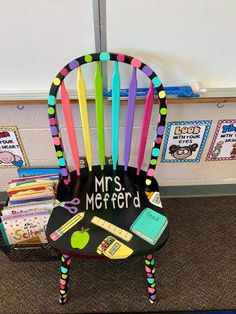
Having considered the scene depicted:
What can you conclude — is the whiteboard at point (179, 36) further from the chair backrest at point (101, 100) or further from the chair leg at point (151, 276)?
the chair leg at point (151, 276)

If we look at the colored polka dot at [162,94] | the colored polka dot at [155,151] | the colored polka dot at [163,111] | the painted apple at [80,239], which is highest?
the colored polka dot at [162,94]

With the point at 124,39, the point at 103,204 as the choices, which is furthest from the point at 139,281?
the point at 124,39

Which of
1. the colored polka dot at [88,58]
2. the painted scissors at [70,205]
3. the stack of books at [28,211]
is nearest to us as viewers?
the colored polka dot at [88,58]

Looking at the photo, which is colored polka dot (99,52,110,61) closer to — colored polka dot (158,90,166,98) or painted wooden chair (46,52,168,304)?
painted wooden chair (46,52,168,304)

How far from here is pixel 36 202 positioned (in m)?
1.12

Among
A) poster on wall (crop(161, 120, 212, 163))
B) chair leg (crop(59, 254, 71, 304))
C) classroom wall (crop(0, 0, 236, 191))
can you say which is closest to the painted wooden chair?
chair leg (crop(59, 254, 71, 304))

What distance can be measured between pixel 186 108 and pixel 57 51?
0.53 meters

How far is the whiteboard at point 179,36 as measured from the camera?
0.83 m

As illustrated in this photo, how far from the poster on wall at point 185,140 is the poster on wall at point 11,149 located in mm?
626

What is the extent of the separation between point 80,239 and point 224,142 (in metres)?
0.77

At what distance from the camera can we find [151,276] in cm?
104

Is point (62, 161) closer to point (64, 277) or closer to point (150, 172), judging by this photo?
point (150, 172)

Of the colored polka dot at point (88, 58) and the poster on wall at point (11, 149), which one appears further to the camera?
the poster on wall at point (11, 149)

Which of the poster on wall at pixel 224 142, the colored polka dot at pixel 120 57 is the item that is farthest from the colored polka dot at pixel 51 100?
the poster on wall at pixel 224 142
